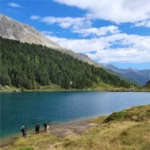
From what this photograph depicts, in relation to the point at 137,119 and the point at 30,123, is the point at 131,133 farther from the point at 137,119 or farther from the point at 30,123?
the point at 30,123

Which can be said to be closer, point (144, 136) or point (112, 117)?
point (144, 136)

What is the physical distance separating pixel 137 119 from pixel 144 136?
38429 millimetres

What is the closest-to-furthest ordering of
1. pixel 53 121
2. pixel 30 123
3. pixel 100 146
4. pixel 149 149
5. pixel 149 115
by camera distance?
pixel 149 149 < pixel 100 146 < pixel 149 115 < pixel 30 123 < pixel 53 121

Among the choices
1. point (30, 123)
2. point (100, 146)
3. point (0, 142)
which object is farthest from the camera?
point (30, 123)

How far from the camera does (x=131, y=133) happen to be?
30.7 metres

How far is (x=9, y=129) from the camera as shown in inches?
3095

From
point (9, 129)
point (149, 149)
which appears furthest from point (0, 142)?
point (149, 149)

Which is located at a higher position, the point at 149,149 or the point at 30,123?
the point at 149,149

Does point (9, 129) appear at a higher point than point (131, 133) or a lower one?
lower

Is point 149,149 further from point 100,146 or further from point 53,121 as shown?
point 53,121

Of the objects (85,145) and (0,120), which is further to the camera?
(0,120)

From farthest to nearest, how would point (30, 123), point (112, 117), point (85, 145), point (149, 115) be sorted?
point (30, 123)
point (112, 117)
point (149, 115)
point (85, 145)

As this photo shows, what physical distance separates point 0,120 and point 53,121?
19.4 m

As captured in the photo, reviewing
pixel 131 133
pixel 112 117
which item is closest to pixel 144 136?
pixel 131 133
